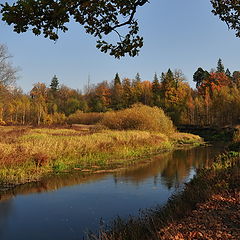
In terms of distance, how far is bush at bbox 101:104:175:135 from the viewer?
3238cm

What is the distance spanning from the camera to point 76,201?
10.1 m

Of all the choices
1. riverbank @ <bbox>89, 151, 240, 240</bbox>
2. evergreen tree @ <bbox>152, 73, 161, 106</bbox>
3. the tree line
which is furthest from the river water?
evergreen tree @ <bbox>152, 73, 161, 106</bbox>

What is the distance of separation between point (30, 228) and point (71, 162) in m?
8.17

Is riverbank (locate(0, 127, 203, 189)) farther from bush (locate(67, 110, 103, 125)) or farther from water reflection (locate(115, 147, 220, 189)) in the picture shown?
bush (locate(67, 110, 103, 125))

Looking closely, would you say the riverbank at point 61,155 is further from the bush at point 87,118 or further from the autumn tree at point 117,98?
the autumn tree at point 117,98

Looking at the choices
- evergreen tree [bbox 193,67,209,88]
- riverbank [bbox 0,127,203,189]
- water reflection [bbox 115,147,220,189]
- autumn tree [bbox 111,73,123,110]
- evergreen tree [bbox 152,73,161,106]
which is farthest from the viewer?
evergreen tree [bbox 193,67,209,88]

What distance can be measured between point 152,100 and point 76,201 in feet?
169

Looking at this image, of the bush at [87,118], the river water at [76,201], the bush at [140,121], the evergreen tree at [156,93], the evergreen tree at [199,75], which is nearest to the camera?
the river water at [76,201]

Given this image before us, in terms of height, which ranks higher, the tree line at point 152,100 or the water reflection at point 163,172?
the tree line at point 152,100

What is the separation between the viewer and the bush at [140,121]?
32.4 meters

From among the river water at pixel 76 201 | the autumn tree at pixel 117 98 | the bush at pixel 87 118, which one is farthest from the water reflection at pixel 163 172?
the autumn tree at pixel 117 98

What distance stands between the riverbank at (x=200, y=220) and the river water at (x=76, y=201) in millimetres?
1874

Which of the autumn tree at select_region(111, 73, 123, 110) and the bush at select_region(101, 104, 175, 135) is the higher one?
the autumn tree at select_region(111, 73, 123, 110)

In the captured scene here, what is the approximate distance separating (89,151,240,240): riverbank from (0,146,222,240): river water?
1874mm
